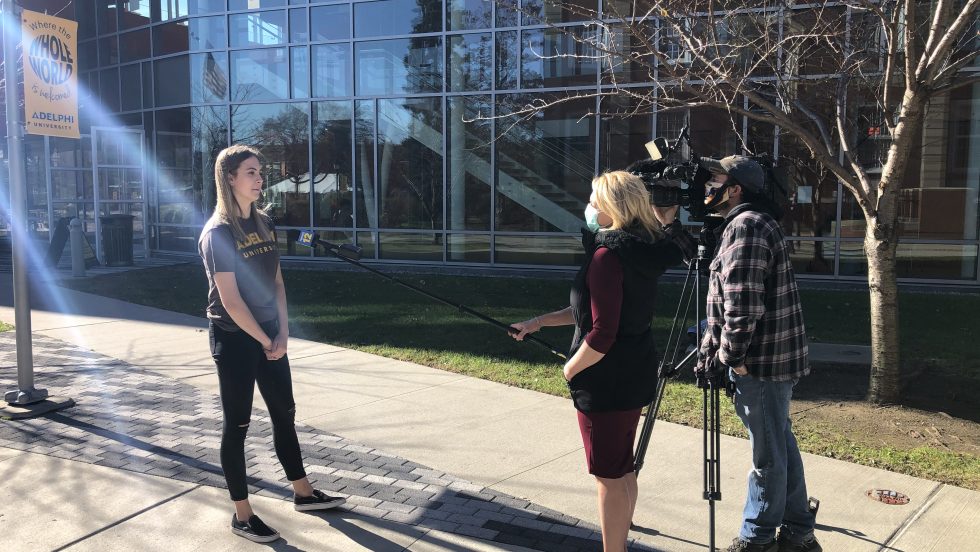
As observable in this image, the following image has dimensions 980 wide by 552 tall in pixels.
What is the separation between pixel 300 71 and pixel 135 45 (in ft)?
17.5

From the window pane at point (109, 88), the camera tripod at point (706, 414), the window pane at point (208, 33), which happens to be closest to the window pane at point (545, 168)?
the window pane at point (208, 33)

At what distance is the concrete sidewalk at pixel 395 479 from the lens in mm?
3826

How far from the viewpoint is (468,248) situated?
52.8ft

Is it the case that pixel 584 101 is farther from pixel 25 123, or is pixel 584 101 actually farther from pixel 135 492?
pixel 135 492

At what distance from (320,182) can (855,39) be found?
1237 centimetres

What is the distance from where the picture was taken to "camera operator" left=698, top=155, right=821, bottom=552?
3.22 m

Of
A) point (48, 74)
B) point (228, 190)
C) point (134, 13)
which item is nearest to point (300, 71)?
point (134, 13)

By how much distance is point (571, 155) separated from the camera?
15.2 meters

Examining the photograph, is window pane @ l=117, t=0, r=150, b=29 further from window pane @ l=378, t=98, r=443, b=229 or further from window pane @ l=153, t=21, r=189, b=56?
window pane @ l=378, t=98, r=443, b=229

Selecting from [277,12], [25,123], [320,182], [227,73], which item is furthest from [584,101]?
[25,123]

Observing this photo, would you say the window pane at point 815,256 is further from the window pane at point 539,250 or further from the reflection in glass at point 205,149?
the reflection in glass at point 205,149

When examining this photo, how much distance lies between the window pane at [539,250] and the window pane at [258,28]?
22.6 feet

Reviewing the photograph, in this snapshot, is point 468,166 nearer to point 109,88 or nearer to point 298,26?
point 298,26

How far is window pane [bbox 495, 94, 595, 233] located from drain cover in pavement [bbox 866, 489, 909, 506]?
11.0m
